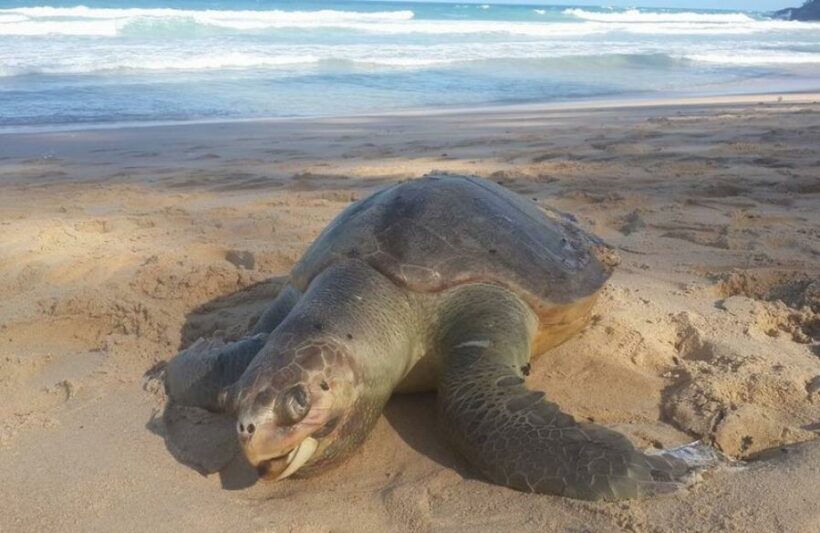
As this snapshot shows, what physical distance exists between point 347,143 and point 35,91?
7.88 meters

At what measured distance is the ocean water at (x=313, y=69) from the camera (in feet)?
40.8

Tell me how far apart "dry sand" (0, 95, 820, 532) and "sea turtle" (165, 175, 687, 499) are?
118 mm

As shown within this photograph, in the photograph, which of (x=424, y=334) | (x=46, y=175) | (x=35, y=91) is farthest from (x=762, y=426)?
(x=35, y=91)

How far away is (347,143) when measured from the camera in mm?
8680

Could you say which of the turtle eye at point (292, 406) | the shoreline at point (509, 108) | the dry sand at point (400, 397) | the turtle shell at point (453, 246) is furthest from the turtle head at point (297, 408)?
the shoreline at point (509, 108)

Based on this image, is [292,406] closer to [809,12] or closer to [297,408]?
[297,408]

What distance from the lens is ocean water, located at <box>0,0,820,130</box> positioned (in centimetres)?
1243

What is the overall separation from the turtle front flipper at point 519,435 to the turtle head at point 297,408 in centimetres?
38

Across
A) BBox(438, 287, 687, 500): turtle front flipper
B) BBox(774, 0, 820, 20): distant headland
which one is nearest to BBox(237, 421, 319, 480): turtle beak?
BBox(438, 287, 687, 500): turtle front flipper

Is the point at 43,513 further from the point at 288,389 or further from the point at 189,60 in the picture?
the point at 189,60

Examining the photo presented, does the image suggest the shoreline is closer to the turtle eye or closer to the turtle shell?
the turtle shell

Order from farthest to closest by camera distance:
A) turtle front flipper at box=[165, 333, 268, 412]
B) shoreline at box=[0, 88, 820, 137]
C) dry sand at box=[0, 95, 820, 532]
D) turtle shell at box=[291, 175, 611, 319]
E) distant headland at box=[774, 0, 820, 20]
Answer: distant headland at box=[774, 0, 820, 20], shoreline at box=[0, 88, 820, 137], turtle shell at box=[291, 175, 611, 319], turtle front flipper at box=[165, 333, 268, 412], dry sand at box=[0, 95, 820, 532]

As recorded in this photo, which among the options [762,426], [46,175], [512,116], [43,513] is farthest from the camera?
[512,116]

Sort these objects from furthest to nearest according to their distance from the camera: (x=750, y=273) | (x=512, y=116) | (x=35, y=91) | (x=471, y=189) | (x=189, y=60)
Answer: (x=189, y=60) < (x=35, y=91) < (x=512, y=116) < (x=750, y=273) < (x=471, y=189)
